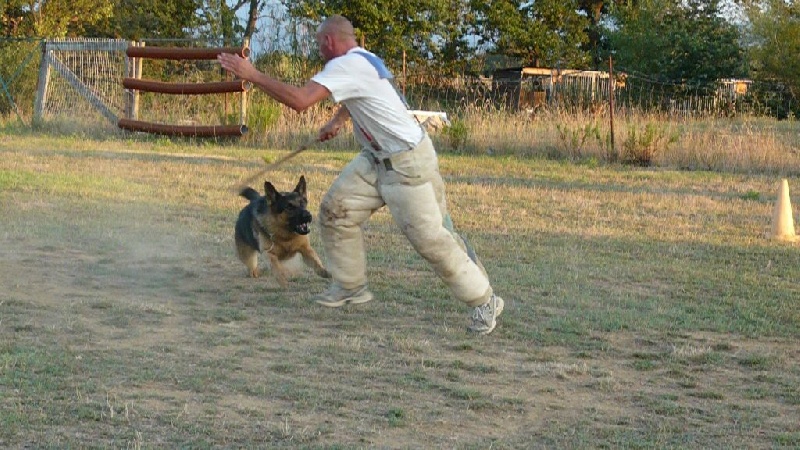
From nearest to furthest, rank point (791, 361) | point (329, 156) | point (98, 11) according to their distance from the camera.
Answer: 1. point (791, 361)
2. point (329, 156)
3. point (98, 11)

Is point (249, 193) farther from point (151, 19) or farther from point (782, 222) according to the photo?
point (151, 19)

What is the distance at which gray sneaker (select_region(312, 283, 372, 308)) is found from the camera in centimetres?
721

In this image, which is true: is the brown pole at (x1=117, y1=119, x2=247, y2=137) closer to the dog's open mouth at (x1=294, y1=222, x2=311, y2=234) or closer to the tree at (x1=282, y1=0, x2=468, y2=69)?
the dog's open mouth at (x1=294, y1=222, x2=311, y2=234)

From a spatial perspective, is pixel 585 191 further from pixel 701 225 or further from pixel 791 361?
pixel 791 361

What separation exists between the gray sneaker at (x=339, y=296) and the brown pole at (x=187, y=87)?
42.1 feet

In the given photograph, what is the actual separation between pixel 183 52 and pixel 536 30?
26.6 metres

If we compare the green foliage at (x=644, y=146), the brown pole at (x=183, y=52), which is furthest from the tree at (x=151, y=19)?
the green foliage at (x=644, y=146)

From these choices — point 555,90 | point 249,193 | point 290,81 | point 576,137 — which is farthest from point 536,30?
point 249,193

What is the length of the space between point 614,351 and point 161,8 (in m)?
39.0

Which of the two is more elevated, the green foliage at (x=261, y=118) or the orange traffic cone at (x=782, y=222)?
the green foliage at (x=261, y=118)

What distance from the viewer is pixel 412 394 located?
5.29 m

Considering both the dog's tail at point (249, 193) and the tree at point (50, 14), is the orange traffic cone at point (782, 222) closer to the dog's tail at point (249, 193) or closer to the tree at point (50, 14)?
the dog's tail at point (249, 193)

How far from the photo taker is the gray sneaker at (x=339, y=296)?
23.7 feet

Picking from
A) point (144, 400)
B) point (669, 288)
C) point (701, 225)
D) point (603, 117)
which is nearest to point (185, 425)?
point (144, 400)
